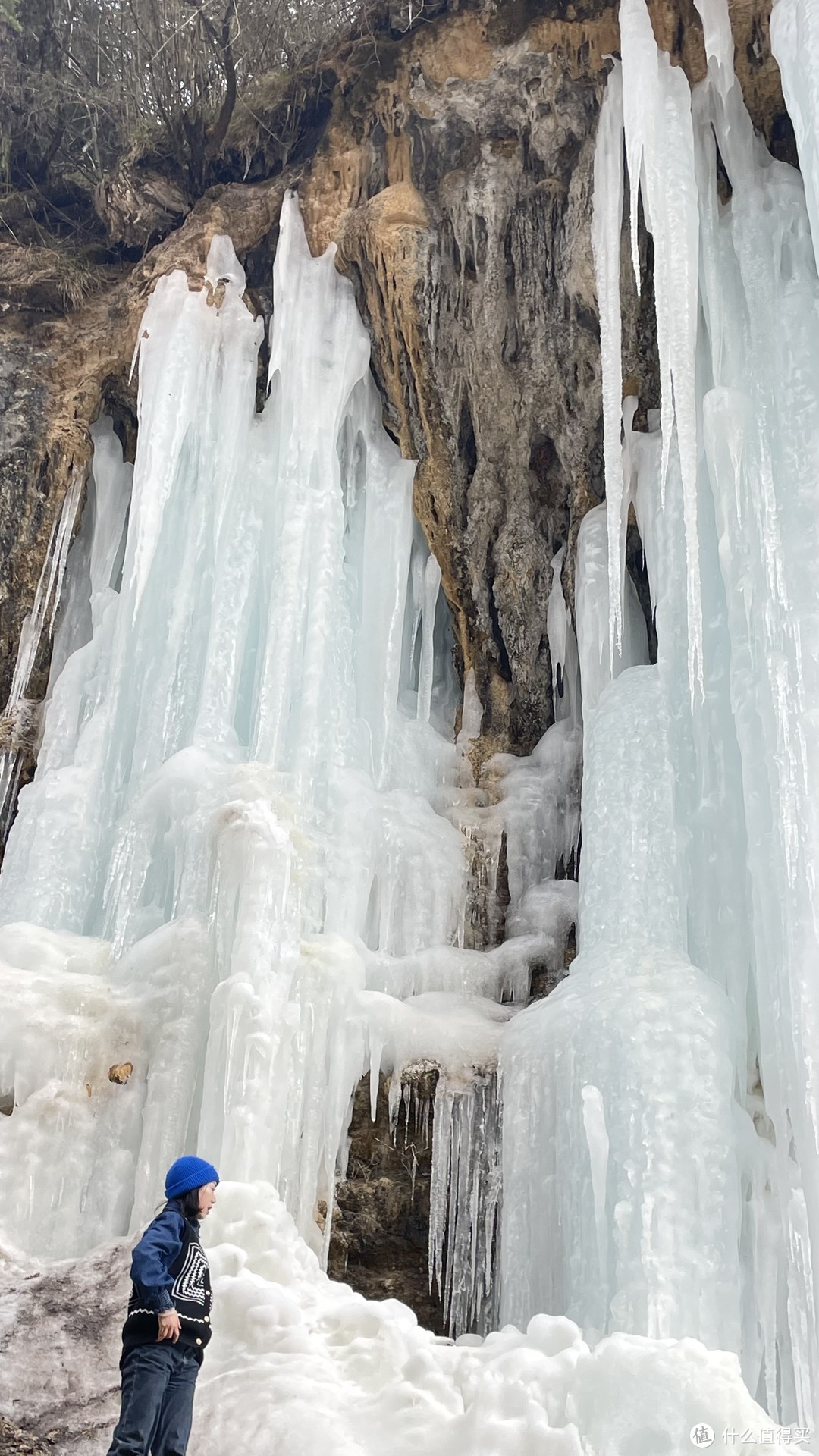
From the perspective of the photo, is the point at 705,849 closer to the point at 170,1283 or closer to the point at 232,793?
the point at 232,793

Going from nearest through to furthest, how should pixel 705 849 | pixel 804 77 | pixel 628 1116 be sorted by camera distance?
pixel 628 1116 → pixel 804 77 → pixel 705 849

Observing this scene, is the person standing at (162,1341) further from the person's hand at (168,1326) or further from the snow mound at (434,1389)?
the snow mound at (434,1389)

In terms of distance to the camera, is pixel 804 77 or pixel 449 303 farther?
pixel 449 303

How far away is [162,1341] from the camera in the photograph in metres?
3.12

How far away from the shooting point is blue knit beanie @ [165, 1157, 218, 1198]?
3439 mm

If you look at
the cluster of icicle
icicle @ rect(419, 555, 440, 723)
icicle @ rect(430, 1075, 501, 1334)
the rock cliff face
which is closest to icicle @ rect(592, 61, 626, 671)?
the rock cliff face

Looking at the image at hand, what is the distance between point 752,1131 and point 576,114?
6.28 metres

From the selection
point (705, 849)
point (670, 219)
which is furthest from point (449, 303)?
point (705, 849)

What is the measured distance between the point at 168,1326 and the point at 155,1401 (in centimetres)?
17

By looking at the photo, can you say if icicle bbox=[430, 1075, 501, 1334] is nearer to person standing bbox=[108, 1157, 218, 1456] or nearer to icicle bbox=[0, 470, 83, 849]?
person standing bbox=[108, 1157, 218, 1456]

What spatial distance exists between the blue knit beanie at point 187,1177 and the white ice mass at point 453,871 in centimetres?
81

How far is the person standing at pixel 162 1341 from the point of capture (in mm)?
3033

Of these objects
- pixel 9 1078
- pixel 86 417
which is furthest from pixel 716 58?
pixel 9 1078

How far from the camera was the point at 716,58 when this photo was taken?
23.9 ft
